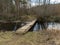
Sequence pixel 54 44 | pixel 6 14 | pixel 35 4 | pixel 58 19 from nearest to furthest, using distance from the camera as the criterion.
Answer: pixel 54 44 < pixel 6 14 < pixel 58 19 < pixel 35 4

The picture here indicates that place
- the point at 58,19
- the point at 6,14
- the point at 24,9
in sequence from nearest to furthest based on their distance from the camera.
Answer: the point at 6,14
the point at 58,19
the point at 24,9

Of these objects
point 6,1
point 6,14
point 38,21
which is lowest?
point 38,21

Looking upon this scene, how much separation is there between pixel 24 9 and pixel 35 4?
8.94 ft

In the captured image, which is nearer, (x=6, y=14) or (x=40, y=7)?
(x=6, y=14)

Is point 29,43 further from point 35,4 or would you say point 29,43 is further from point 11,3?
point 35,4

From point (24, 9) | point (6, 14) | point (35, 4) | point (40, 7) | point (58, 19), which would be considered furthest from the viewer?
point (35, 4)

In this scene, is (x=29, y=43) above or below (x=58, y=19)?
above

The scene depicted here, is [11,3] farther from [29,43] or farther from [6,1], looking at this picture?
[29,43]

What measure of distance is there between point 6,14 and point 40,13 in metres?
3.55

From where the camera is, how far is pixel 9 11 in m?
13.7

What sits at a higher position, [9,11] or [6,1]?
[6,1]

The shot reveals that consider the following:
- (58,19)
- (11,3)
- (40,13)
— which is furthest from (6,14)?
(58,19)

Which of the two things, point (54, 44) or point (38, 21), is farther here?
point (38, 21)

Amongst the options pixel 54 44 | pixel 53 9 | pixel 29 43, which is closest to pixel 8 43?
pixel 29 43
